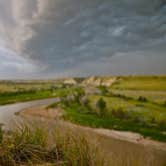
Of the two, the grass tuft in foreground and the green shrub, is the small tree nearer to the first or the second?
the green shrub

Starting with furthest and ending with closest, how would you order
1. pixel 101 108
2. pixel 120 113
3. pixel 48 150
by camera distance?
1. pixel 101 108
2. pixel 120 113
3. pixel 48 150

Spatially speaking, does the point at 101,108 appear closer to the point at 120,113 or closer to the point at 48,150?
the point at 120,113

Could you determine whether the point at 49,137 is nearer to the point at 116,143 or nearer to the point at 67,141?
the point at 67,141

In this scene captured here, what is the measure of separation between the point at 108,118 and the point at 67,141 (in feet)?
54.3

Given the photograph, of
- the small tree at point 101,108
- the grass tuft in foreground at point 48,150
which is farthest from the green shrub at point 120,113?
the grass tuft in foreground at point 48,150

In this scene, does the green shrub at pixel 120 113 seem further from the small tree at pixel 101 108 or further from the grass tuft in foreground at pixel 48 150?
the grass tuft in foreground at pixel 48 150

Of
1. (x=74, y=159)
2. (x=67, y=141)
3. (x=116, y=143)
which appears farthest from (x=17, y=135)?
(x=116, y=143)

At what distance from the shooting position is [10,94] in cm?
4106

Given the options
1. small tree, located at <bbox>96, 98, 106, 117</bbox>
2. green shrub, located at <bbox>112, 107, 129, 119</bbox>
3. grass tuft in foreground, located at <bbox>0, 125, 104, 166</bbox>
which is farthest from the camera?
small tree, located at <bbox>96, 98, 106, 117</bbox>

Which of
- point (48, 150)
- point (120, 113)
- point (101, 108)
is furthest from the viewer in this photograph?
point (101, 108)

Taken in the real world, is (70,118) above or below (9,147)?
below

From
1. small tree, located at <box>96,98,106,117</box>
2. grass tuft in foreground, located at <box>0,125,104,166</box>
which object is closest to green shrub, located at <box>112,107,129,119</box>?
small tree, located at <box>96,98,106,117</box>

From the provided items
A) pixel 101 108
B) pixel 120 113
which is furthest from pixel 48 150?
pixel 101 108

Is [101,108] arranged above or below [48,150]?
below
